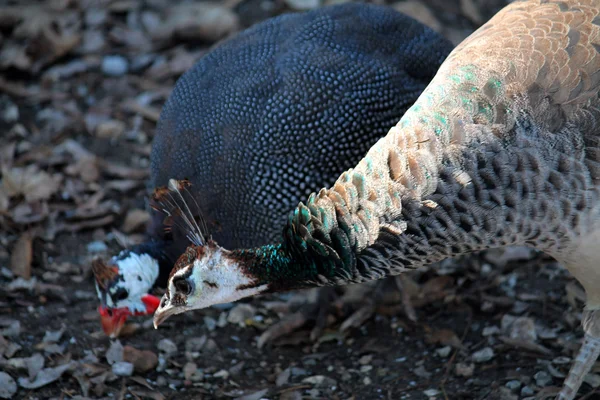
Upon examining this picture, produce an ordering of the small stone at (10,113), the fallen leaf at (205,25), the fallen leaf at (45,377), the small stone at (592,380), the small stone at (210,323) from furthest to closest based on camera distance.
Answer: the fallen leaf at (205,25)
the small stone at (10,113)
the small stone at (210,323)
the fallen leaf at (45,377)
the small stone at (592,380)

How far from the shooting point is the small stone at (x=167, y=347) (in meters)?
3.78

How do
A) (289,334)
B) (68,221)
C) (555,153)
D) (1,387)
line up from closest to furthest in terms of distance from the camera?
(555,153) < (1,387) < (289,334) < (68,221)

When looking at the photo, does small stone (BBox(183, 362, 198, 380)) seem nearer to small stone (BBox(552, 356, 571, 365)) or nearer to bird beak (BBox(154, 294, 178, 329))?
bird beak (BBox(154, 294, 178, 329))

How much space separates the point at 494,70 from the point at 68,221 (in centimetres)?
271

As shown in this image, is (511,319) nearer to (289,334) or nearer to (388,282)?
(388,282)

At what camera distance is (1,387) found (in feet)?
11.0

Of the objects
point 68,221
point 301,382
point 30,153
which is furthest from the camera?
point 30,153

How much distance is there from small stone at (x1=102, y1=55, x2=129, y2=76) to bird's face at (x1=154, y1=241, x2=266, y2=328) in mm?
2935

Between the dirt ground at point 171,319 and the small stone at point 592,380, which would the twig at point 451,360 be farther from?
the small stone at point 592,380

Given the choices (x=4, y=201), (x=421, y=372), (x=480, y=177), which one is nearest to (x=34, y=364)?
(x=4, y=201)

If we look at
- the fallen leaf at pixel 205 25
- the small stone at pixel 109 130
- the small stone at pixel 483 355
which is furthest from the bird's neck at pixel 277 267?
the fallen leaf at pixel 205 25

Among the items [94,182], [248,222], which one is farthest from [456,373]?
[94,182]

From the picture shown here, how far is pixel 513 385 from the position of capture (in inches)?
133

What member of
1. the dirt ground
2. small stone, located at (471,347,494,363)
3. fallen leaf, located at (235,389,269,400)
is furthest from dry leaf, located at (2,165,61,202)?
small stone, located at (471,347,494,363)
